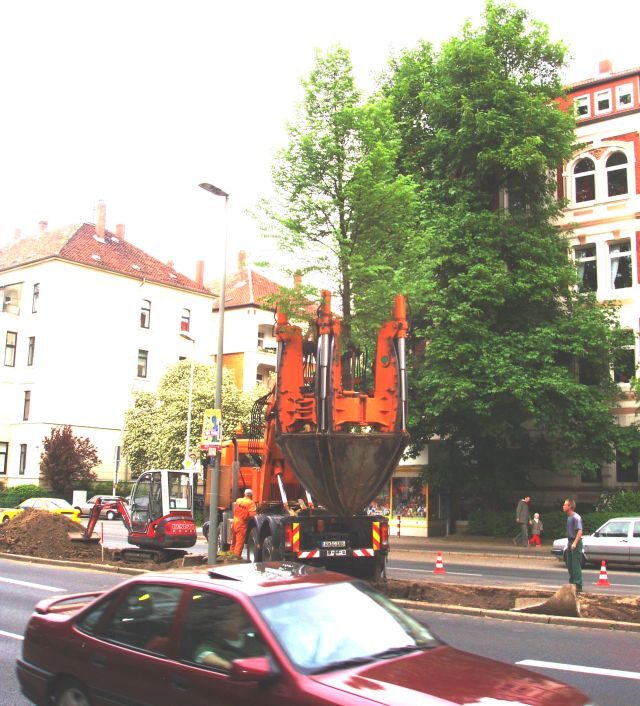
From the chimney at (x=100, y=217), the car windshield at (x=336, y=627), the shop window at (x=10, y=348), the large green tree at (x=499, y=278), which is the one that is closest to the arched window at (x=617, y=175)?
the large green tree at (x=499, y=278)

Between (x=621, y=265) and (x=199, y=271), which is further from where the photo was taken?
(x=199, y=271)

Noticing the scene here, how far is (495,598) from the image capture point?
42.8 ft

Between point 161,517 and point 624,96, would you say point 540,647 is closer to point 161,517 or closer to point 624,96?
point 161,517

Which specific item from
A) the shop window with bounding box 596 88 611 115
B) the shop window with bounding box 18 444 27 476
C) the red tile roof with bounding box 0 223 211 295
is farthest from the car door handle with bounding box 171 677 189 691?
the red tile roof with bounding box 0 223 211 295

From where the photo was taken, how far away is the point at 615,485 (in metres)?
31.8

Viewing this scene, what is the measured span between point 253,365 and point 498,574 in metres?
47.4

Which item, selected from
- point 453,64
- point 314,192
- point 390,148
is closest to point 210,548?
point 314,192

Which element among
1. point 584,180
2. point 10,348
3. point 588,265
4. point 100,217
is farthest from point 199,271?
point 588,265

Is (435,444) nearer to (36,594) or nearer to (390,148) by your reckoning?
(390,148)

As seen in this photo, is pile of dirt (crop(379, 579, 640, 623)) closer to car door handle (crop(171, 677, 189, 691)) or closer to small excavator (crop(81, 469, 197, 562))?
small excavator (crop(81, 469, 197, 562))

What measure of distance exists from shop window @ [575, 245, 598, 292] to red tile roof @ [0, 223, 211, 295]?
35.6 m

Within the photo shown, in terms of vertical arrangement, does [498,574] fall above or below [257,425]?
below

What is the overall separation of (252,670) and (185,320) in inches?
2403

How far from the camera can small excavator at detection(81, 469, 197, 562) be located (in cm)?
2019
